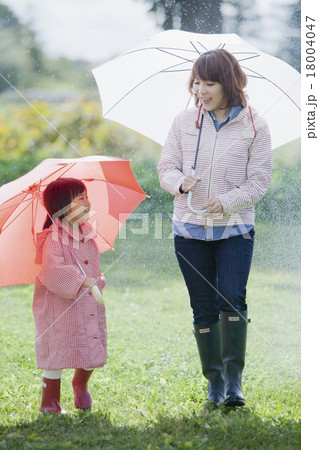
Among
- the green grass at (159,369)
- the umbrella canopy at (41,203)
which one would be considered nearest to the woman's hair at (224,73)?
the umbrella canopy at (41,203)

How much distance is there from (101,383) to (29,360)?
22.3 inches

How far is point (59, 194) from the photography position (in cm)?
253

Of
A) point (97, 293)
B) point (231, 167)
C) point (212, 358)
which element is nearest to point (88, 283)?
point (97, 293)

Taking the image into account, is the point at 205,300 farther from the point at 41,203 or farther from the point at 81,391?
the point at 41,203

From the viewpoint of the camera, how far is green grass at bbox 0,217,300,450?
2.25m

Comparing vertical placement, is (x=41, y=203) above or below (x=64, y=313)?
above

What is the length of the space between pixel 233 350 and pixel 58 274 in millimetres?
705

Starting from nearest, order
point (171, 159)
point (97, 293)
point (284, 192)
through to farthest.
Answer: point (97, 293)
point (171, 159)
point (284, 192)

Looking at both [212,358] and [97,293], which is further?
[212,358]

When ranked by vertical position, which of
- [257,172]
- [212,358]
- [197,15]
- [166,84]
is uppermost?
[197,15]

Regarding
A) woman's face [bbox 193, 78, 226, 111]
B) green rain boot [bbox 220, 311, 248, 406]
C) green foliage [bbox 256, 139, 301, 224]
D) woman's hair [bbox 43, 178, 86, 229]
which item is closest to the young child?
woman's hair [bbox 43, 178, 86, 229]

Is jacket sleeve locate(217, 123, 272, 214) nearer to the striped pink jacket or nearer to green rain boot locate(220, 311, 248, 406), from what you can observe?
the striped pink jacket

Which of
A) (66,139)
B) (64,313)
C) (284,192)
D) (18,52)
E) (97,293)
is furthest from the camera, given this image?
(18,52)
